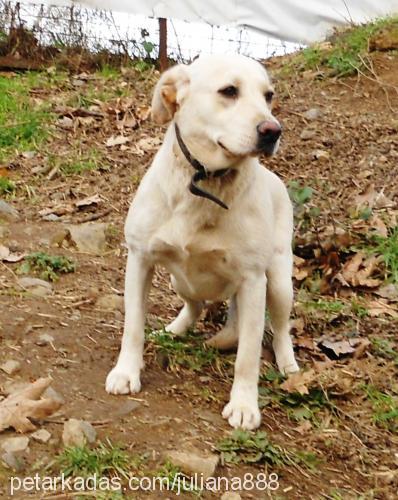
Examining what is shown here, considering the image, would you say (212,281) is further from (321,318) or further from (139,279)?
(321,318)

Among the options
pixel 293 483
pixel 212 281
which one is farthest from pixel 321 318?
pixel 293 483

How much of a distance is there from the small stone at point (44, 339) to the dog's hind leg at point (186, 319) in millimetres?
571

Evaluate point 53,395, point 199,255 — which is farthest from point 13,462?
point 199,255

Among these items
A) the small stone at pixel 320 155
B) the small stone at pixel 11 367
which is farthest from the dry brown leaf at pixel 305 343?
the small stone at pixel 320 155

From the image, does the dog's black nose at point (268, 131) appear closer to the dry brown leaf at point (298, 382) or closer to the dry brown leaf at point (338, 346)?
the dry brown leaf at point (298, 382)

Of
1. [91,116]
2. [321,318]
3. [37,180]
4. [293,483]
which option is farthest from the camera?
[91,116]

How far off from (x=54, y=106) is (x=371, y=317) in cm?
330

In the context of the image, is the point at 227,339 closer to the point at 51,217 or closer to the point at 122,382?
the point at 122,382

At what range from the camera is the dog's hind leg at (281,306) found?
12.5 ft

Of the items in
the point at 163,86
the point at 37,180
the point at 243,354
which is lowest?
the point at 37,180

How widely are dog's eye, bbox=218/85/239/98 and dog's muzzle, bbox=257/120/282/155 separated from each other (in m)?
0.18

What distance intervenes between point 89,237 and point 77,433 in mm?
2291

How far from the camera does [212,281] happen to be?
3539 millimetres

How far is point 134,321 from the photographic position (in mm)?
3492
